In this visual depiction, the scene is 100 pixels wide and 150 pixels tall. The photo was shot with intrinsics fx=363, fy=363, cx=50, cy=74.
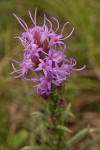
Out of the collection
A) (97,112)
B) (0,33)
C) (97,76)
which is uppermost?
(0,33)

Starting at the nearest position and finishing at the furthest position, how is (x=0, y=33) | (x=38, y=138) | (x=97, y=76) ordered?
1. (x=38, y=138)
2. (x=97, y=76)
3. (x=0, y=33)

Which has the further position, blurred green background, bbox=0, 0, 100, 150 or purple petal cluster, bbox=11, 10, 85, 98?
blurred green background, bbox=0, 0, 100, 150

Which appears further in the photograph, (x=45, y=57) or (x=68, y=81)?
(x=68, y=81)

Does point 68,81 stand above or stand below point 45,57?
below

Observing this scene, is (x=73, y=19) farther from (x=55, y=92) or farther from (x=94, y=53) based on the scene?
(x=55, y=92)

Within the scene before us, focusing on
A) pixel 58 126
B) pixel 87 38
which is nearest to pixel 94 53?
pixel 87 38

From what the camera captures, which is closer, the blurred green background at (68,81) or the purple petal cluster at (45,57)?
the purple petal cluster at (45,57)

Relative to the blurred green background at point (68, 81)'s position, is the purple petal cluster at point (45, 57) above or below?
above

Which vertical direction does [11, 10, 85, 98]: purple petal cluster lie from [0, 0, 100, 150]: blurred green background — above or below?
above
